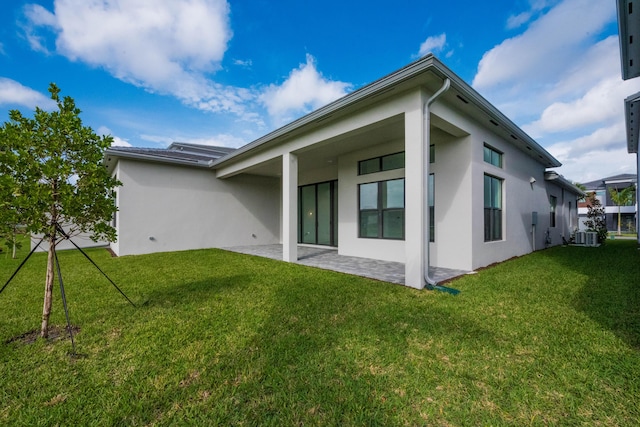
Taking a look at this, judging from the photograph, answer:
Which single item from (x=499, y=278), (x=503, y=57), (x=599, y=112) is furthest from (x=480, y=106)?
(x=599, y=112)

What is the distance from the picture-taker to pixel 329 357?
2424mm

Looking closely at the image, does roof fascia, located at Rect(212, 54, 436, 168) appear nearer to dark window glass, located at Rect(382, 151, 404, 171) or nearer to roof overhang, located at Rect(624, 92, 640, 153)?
dark window glass, located at Rect(382, 151, 404, 171)

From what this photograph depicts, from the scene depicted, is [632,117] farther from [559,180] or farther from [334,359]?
[334,359]

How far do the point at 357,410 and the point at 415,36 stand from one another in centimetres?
982

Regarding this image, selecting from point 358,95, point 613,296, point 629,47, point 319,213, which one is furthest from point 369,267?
point 629,47

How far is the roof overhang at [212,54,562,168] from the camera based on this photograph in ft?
13.5

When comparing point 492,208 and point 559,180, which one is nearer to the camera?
point 492,208

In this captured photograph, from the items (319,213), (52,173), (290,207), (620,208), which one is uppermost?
(620,208)

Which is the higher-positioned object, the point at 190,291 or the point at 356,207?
the point at 356,207

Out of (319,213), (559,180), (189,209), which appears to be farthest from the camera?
(559,180)

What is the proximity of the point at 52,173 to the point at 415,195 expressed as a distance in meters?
4.66

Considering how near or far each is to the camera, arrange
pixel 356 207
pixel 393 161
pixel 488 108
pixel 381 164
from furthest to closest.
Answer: pixel 356 207 → pixel 381 164 → pixel 393 161 → pixel 488 108

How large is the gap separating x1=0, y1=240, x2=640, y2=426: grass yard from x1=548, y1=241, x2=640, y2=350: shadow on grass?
3 cm

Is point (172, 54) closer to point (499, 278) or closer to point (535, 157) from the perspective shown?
point (499, 278)
